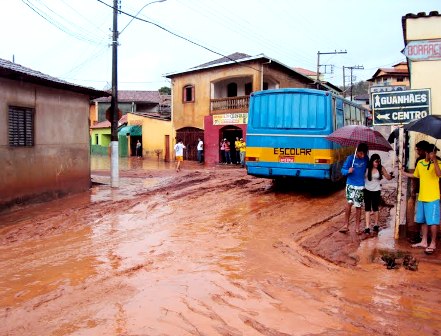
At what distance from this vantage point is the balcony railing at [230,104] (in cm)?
2642

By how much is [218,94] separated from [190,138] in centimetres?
379

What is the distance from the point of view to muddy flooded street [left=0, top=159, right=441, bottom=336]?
13.2ft

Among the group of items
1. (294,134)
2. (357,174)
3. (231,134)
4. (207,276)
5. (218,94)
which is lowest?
(207,276)

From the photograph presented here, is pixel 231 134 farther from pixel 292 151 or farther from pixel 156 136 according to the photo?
pixel 292 151

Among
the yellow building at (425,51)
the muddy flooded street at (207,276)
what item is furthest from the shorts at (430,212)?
the yellow building at (425,51)

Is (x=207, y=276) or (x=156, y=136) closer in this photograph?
(x=207, y=276)

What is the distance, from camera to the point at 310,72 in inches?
2382

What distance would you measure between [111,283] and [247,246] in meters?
2.50

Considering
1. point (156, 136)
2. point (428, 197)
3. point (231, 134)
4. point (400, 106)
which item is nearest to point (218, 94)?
point (231, 134)

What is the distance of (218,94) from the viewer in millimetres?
29719

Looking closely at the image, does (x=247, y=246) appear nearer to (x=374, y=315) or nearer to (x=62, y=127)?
(x=374, y=315)

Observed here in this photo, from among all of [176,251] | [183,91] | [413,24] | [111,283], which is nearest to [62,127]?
[176,251]

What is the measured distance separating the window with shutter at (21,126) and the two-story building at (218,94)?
15.9 metres

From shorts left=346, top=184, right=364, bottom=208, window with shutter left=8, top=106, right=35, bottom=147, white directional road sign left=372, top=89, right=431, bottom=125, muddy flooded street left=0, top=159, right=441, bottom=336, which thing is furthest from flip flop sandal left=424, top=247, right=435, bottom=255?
window with shutter left=8, top=106, right=35, bottom=147
